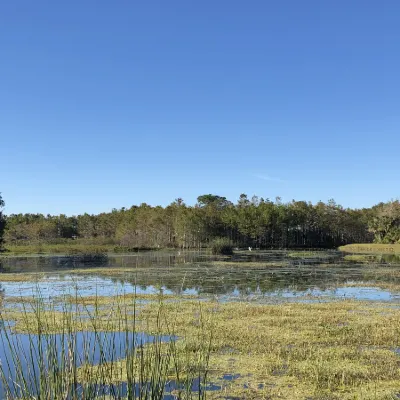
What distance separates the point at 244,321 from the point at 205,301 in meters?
3.84

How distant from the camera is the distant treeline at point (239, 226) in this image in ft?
238

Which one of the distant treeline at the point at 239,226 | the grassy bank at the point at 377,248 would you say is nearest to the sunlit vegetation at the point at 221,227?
the distant treeline at the point at 239,226

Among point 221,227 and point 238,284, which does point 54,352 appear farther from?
point 221,227

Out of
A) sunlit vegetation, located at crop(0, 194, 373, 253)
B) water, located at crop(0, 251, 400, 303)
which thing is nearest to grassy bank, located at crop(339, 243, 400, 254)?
sunlit vegetation, located at crop(0, 194, 373, 253)

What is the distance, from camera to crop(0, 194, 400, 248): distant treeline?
7248 cm

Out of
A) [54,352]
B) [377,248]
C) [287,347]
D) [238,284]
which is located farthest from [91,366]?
[377,248]

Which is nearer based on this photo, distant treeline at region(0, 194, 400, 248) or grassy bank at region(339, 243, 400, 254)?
grassy bank at region(339, 243, 400, 254)

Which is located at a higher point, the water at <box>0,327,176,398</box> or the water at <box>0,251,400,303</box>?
the water at <box>0,327,176,398</box>

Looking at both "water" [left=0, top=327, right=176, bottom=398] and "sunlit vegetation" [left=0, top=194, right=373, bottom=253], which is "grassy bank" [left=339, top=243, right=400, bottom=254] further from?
"water" [left=0, top=327, right=176, bottom=398]

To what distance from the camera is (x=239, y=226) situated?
76375 millimetres

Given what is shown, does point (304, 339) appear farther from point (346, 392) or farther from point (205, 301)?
point (205, 301)

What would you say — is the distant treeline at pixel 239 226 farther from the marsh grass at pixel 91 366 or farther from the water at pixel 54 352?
the marsh grass at pixel 91 366

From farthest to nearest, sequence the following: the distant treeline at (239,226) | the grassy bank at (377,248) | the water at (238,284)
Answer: the distant treeline at (239,226), the grassy bank at (377,248), the water at (238,284)

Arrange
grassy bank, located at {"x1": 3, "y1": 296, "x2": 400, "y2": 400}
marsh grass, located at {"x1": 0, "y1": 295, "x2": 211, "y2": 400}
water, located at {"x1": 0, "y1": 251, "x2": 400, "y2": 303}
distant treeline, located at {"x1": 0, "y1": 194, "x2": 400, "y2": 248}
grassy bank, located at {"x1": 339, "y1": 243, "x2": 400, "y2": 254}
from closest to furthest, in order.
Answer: marsh grass, located at {"x1": 0, "y1": 295, "x2": 211, "y2": 400}, grassy bank, located at {"x1": 3, "y1": 296, "x2": 400, "y2": 400}, water, located at {"x1": 0, "y1": 251, "x2": 400, "y2": 303}, grassy bank, located at {"x1": 339, "y1": 243, "x2": 400, "y2": 254}, distant treeline, located at {"x1": 0, "y1": 194, "x2": 400, "y2": 248}
